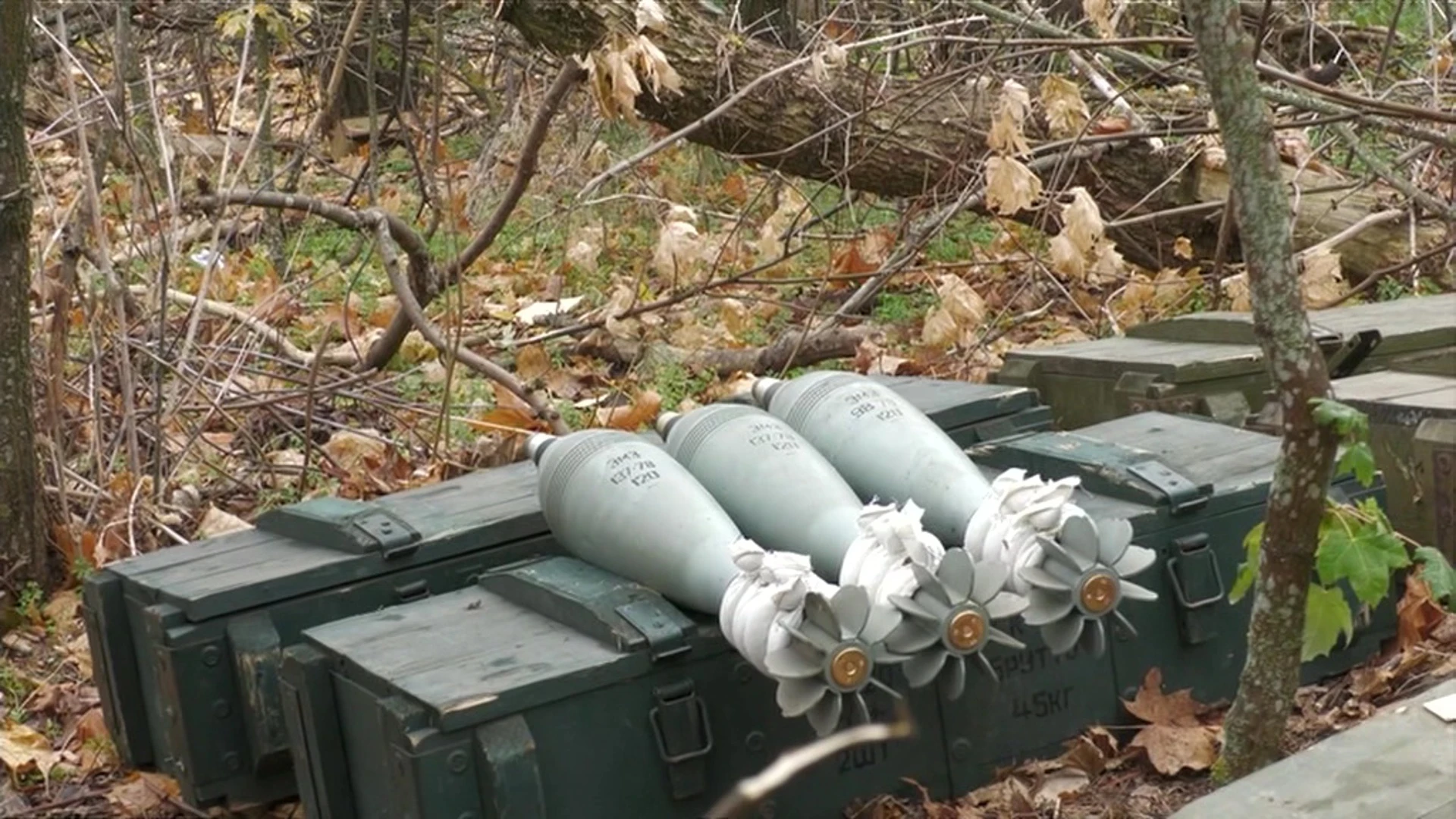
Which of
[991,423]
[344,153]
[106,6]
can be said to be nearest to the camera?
[991,423]

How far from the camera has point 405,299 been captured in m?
5.74

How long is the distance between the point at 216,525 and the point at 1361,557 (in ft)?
11.3

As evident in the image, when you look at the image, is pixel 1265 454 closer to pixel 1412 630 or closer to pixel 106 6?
pixel 1412 630

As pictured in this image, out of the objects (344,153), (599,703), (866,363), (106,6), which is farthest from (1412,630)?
(344,153)

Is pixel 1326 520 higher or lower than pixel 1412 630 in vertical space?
higher

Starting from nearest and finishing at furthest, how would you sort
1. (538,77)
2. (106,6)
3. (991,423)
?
(991,423)
(106,6)
(538,77)

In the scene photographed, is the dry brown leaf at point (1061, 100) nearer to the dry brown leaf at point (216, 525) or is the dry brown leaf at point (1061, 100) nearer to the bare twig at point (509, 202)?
the bare twig at point (509, 202)

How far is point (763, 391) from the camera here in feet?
13.9

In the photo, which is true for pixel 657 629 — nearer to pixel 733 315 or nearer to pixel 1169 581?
pixel 1169 581

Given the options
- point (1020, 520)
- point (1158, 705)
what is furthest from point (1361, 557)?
point (1158, 705)

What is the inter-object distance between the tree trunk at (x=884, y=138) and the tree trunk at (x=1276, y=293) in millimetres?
3744

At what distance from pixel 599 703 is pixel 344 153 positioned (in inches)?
272

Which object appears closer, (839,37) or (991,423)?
(991,423)

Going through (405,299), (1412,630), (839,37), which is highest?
(839,37)
